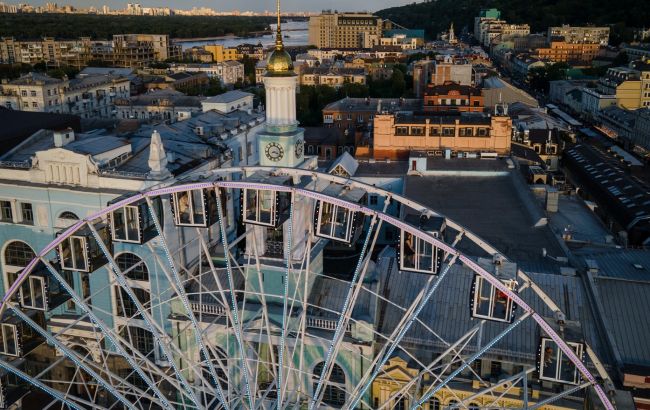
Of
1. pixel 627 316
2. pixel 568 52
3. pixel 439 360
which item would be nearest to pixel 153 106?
pixel 627 316

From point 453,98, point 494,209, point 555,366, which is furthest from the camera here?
point 453,98

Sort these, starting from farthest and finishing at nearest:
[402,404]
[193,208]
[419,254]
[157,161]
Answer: [157,161] → [402,404] → [193,208] → [419,254]

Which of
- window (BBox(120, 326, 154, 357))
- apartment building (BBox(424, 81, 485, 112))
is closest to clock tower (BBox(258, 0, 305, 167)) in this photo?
window (BBox(120, 326, 154, 357))

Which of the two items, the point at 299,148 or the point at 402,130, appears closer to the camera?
the point at 299,148

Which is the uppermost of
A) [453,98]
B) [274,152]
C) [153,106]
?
[274,152]

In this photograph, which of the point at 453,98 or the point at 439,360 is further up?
the point at 453,98

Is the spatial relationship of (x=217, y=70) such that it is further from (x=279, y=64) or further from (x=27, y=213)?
(x=279, y=64)

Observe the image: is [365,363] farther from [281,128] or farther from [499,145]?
[499,145]

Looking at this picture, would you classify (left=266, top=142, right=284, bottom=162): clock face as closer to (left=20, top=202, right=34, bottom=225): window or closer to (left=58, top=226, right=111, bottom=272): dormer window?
(left=58, top=226, right=111, bottom=272): dormer window
